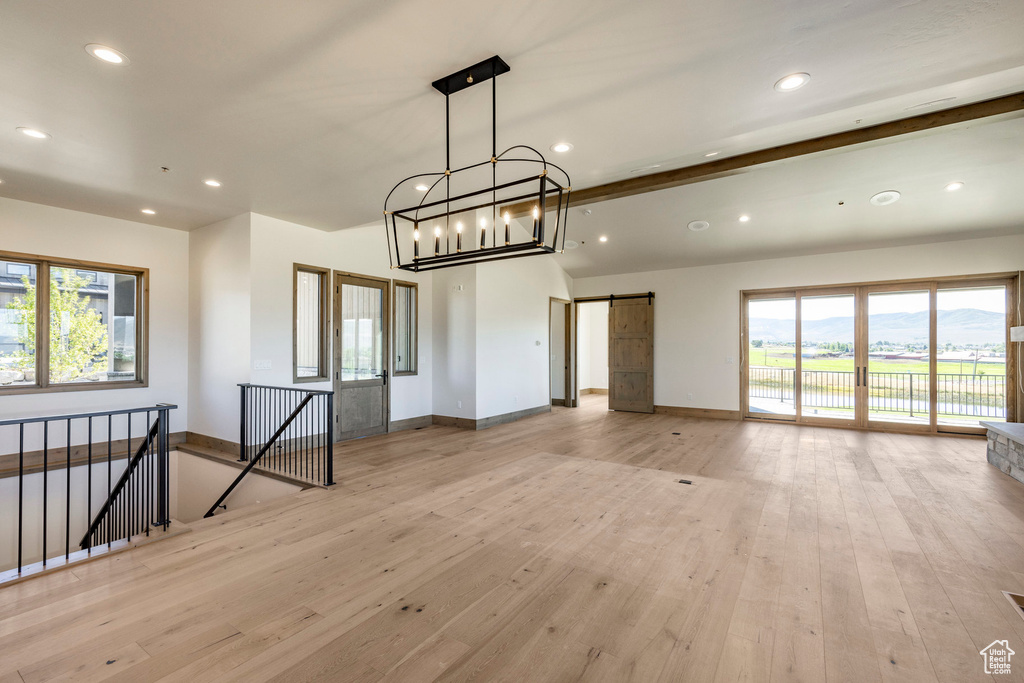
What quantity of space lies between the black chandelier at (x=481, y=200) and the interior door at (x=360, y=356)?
98cm

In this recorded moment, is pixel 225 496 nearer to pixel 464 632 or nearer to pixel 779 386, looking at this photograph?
pixel 464 632

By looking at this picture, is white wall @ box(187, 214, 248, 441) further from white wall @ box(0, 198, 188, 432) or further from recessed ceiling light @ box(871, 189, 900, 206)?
recessed ceiling light @ box(871, 189, 900, 206)

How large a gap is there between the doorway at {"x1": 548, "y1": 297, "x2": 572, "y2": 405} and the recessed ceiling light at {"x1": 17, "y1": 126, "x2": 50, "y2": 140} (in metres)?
8.01

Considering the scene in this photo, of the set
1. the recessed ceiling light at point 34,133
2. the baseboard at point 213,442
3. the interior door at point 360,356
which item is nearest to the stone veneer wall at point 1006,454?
the interior door at point 360,356

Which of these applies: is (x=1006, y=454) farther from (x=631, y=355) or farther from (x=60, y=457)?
(x=60, y=457)

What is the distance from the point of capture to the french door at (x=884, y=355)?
6.73 m

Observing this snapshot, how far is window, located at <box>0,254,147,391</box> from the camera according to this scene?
510cm

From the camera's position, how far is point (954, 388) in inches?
272

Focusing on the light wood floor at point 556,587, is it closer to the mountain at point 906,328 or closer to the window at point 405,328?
the window at point 405,328

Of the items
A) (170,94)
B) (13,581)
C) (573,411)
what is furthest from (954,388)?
(13,581)

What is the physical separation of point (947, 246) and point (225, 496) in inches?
415

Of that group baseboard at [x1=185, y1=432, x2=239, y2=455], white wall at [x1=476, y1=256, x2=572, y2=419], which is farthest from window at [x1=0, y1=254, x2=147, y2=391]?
white wall at [x1=476, y1=256, x2=572, y2=419]

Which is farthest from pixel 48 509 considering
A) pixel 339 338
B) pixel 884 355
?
pixel 884 355

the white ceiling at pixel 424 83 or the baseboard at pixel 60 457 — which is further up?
the white ceiling at pixel 424 83
